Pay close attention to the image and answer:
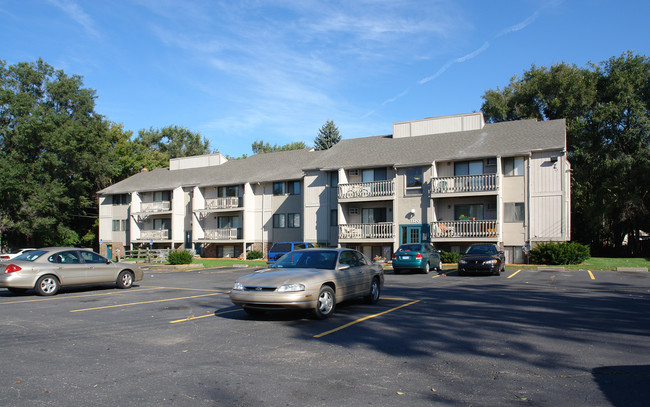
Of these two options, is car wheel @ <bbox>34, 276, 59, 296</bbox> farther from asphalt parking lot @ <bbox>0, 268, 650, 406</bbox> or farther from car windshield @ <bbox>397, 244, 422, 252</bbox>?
car windshield @ <bbox>397, 244, 422, 252</bbox>

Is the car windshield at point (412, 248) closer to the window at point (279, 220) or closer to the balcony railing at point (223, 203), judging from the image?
the window at point (279, 220)

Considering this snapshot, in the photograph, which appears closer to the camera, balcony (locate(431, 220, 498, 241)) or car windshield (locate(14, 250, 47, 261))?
car windshield (locate(14, 250, 47, 261))

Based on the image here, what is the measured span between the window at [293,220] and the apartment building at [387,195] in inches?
3.5

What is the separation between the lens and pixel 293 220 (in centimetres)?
4069

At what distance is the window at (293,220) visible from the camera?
40.4 meters

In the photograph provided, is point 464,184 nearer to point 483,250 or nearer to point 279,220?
point 483,250

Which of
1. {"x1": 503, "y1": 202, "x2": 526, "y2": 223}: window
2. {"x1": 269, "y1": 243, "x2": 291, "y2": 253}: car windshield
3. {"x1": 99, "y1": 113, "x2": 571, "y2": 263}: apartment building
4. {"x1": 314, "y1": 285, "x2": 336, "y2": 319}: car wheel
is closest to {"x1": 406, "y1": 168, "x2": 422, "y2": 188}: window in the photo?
{"x1": 99, "y1": 113, "x2": 571, "y2": 263}: apartment building

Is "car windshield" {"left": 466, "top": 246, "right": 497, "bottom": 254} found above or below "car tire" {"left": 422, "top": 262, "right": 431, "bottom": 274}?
above

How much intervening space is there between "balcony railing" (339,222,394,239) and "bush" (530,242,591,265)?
9.79 meters

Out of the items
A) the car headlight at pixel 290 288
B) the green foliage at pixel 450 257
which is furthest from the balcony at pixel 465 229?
the car headlight at pixel 290 288

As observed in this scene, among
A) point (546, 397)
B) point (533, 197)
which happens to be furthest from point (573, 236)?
point (546, 397)

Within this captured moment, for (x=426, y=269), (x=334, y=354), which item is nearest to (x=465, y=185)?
(x=426, y=269)

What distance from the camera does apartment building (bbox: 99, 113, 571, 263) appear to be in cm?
3031

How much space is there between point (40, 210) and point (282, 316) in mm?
49309
